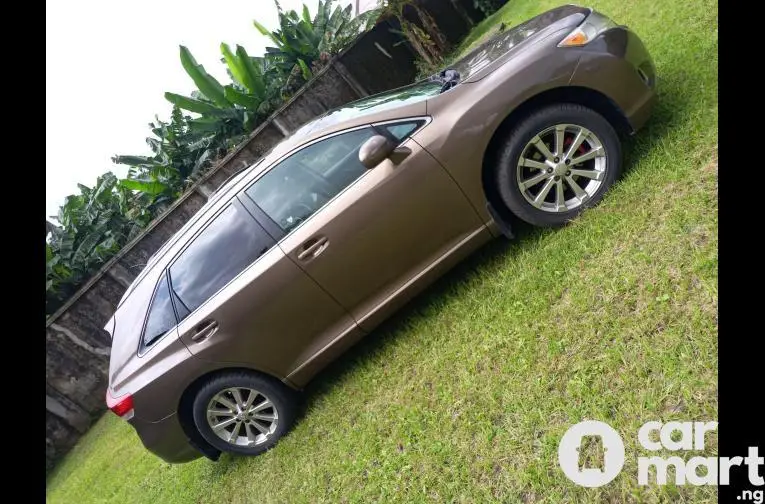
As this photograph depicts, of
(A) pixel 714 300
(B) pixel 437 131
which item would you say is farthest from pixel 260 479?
(A) pixel 714 300

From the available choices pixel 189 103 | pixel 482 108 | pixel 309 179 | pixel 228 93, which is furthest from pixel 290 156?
pixel 189 103

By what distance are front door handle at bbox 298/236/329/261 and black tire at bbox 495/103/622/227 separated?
1244 millimetres

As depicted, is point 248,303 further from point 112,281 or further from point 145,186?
point 145,186

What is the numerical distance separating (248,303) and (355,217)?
0.98 metres

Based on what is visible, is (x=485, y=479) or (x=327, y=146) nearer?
(x=485, y=479)

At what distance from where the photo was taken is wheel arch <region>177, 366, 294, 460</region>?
3.80 m

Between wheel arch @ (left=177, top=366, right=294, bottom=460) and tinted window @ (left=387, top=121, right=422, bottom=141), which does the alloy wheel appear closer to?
tinted window @ (left=387, top=121, right=422, bottom=141)

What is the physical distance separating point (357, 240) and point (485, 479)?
166 centimetres

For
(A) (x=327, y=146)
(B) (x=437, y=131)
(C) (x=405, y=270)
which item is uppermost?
(A) (x=327, y=146)

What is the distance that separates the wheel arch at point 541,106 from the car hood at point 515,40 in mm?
353

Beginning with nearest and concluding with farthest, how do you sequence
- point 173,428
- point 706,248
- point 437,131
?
point 706,248, point 437,131, point 173,428

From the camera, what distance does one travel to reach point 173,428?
12.7 ft

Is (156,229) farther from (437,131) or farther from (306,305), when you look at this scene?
(437,131)
